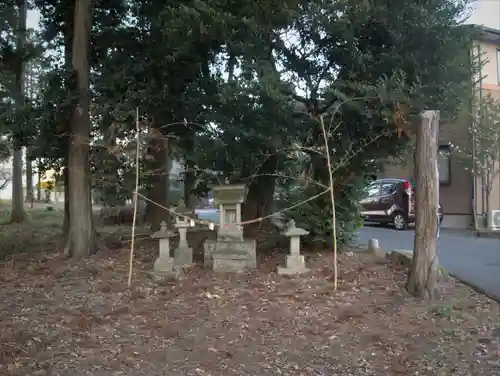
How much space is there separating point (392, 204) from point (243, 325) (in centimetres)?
1278

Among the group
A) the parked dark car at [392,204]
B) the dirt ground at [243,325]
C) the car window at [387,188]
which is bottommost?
the dirt ground at [243,325]

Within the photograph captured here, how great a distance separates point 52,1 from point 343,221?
8.15 m

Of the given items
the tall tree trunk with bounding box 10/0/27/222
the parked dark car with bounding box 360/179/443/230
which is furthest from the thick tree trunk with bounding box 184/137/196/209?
the parked dark car with bounding box 360/179/443/230

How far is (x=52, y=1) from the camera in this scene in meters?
11.3

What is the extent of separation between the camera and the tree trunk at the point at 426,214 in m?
6.92

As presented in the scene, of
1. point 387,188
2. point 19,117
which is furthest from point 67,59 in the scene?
point 387,188

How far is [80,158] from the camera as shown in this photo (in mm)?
9812

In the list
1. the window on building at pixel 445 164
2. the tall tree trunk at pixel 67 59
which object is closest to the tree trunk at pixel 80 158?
the tall tree trunk at pixel 67 59

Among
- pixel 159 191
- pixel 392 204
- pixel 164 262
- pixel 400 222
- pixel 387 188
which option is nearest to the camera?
pixel 164 262

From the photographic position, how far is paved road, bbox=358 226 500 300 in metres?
8.60

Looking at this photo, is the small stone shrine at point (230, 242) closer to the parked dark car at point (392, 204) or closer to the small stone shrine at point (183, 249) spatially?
the small stone shrine at point (183, 249)

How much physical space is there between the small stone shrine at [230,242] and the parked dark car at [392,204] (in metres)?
9.18

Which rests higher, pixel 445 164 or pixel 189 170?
pixel 445 164

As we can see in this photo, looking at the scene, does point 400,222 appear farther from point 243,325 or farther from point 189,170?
point 243,325
